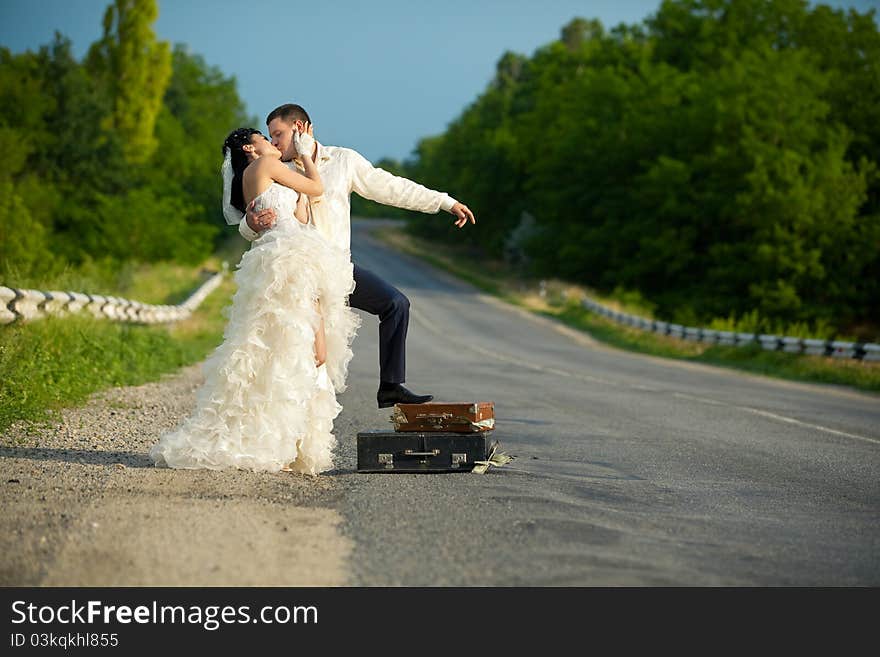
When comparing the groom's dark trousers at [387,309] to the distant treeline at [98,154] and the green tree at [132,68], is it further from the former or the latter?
the green tree at [132,68]

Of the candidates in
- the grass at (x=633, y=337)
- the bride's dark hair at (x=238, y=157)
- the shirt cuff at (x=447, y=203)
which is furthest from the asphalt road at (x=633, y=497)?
the grass at (x=633, y=337)

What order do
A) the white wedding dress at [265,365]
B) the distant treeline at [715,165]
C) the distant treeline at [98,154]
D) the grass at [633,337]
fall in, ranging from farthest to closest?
the distant treeline at [98,154]
the distant treeline at [715,165]
the grass at [633,337]
the white wedding dress at [265,365]

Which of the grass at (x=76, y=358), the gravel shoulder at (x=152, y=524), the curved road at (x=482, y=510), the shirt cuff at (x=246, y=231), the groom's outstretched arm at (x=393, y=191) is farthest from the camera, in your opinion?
the grass at (x=76, y=358)

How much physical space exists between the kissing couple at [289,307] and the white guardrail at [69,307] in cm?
581

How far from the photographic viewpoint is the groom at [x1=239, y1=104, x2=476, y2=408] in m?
7.34

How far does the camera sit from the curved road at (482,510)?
187 inches

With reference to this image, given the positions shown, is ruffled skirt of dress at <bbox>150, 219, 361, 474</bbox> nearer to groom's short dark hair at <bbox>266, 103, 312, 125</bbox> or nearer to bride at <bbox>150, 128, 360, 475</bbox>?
bride at <bbox>150, 128, 360, 475</bbox>

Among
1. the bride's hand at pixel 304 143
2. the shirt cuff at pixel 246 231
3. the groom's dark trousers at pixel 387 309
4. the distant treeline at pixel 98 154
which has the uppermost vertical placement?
the distant treeline at pixel 98 154

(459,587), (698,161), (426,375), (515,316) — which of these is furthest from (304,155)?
(698,161)

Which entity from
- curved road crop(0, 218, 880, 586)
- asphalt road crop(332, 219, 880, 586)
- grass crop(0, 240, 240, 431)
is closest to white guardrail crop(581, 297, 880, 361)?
asphalt road crop(332, 219, 880, 586)

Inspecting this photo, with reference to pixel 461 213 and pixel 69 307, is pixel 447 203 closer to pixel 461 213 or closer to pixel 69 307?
pixel 461 213

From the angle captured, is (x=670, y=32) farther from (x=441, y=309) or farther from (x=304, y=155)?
(x=304, y=155)

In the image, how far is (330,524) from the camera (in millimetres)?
5645

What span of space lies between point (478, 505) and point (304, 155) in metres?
2.54
